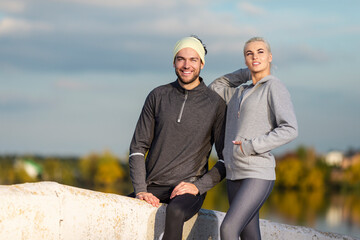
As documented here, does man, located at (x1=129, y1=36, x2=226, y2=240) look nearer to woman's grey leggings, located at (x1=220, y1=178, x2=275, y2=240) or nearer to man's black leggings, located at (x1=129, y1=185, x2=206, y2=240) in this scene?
man's black leggings, located at (x1=129, y1=185, x2=206, y2=240)

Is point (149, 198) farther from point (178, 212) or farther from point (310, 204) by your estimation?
point (310, 204)

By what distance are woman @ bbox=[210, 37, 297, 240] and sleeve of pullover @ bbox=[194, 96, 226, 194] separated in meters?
0.28

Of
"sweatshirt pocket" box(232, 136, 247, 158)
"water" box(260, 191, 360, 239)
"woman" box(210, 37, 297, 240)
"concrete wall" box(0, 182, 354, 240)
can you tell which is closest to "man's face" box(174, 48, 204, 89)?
"woman" box(210, 37, 297, 240)

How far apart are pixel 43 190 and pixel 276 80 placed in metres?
1.71

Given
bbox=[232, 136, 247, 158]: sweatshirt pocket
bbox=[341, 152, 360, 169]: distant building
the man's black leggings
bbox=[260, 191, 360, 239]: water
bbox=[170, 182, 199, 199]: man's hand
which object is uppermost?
bbox=[232, 136, 247, 158]: sweatshirt pocket

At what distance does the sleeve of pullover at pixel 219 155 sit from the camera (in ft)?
12.8

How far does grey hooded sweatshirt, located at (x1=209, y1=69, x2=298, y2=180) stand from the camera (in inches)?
131

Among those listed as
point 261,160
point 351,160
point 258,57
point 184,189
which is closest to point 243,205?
point 261,160

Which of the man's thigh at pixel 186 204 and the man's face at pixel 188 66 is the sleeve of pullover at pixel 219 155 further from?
the man's face at pixel 188 66

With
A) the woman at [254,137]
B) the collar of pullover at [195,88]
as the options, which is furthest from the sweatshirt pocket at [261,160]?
the collar of pullover at [195,88]

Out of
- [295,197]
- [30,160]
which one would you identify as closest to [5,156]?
[30,160]

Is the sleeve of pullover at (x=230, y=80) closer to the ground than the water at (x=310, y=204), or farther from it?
farther from it

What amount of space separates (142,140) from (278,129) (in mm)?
1156

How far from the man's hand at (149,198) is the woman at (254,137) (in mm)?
581
